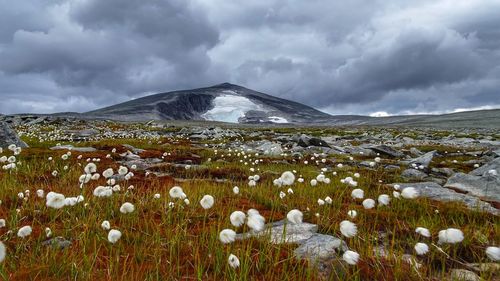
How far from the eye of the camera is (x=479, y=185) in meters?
9.45

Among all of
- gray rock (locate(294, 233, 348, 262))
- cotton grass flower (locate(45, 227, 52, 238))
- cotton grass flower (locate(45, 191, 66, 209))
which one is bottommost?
gray rock (locate(294, 233, 348, 262))

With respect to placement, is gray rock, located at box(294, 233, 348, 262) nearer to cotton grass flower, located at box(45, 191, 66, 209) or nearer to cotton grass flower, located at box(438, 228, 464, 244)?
cotton grass flower, located at box(438, 228, 464, 244)

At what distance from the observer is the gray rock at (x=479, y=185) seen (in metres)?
8.77

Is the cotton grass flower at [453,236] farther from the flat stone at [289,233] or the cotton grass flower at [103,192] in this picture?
the cotton grass flower at [103,192]

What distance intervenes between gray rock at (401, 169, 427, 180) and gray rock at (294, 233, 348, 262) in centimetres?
862

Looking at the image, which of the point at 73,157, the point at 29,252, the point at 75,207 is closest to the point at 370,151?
the point at 73,157

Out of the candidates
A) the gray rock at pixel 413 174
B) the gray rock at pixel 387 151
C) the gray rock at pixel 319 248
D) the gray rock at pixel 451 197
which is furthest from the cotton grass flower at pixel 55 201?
the gray rock at pixel 387 151

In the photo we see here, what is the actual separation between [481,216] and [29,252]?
6.68 meters

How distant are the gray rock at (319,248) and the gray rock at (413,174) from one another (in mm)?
8624

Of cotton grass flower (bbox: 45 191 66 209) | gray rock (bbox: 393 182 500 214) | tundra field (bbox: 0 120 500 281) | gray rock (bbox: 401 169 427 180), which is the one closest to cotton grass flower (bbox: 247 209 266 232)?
tundra field (bbox: 0 120 500 281)

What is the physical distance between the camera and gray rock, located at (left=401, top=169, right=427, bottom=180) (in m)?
12.4

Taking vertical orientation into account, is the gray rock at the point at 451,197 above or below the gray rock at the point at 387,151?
above

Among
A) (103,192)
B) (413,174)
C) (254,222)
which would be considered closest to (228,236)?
(254,222)

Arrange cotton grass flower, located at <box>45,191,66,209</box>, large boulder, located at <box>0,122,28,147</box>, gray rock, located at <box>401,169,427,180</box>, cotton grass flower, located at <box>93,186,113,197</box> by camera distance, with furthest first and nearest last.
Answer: large boulder, located at <box>0,122,28,147</box> → gray rock, located at <box>401,169,427,180</box> → cotton grass flower, located at <box>93,186,113,197</box> → cotton grass flower, located at <box>45,191,66,209</box>
